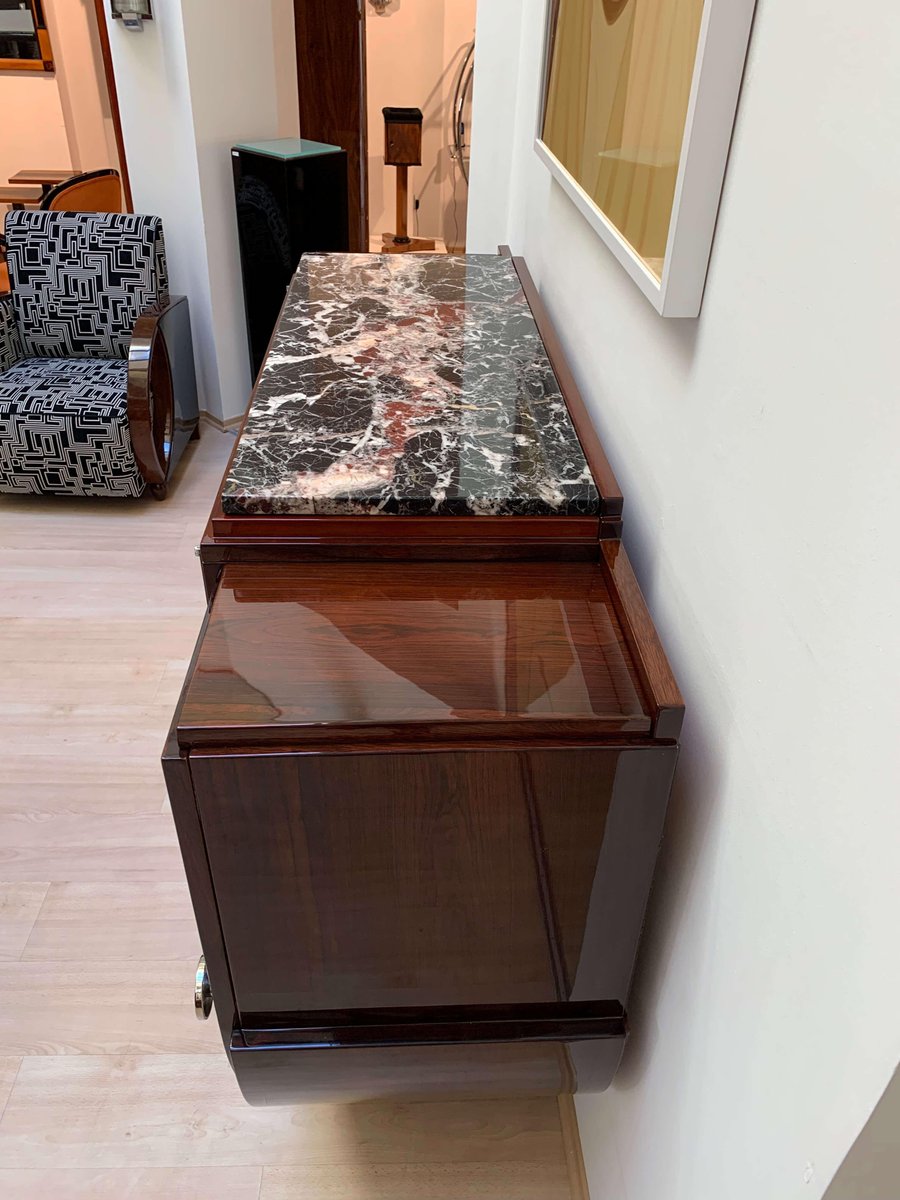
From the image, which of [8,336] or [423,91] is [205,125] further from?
[423,91]

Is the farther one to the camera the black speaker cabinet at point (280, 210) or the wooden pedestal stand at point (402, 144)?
the wooden pedestal stand at point (402, 144)

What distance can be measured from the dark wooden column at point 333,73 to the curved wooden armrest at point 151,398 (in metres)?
1.60

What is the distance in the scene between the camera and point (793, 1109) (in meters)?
0.66

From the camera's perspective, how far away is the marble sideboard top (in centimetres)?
110

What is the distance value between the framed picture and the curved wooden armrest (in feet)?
6.36

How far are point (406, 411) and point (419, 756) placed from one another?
2.00ft

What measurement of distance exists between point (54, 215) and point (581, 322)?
8.41 feet

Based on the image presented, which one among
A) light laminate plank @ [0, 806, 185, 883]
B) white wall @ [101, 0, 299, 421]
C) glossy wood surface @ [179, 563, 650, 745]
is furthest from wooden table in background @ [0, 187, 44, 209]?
glossy wood surface @ [179, 563, 650, 745]

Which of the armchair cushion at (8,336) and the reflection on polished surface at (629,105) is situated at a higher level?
the reflection on polished surface at (629,105)

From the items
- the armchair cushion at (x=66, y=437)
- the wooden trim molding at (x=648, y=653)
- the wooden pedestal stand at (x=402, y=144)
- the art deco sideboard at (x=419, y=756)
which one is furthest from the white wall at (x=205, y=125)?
the wooden trim molding at (x=648, y=653)

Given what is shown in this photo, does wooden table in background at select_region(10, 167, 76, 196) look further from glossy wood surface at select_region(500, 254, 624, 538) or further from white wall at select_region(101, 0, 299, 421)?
glossy wood surface at select_region(500, 254, 624, 538)

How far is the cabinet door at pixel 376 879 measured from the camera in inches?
34.4

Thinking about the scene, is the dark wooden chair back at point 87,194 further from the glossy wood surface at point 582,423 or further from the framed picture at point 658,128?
the framed picture at point 658,128

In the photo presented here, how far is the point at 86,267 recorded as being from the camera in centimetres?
319
